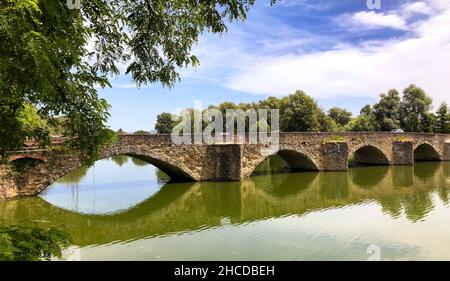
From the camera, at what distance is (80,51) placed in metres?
4.31

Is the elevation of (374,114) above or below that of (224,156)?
above

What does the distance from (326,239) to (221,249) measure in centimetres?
274

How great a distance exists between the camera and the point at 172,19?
514 centimetres

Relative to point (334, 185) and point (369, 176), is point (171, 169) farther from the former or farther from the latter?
point (369, 176)

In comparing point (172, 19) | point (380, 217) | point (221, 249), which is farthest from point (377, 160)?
point (172, 19)

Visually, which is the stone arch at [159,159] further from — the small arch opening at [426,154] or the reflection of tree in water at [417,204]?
the small arch opening at [426,154]

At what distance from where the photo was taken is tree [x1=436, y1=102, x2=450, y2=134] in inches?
1791

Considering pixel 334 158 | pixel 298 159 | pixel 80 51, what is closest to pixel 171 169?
pixel 298 159

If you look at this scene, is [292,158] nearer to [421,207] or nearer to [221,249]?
[421,207]

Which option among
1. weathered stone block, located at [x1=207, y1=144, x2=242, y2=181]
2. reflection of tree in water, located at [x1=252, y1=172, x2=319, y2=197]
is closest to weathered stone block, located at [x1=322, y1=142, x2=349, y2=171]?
reflection of tree in water, located at [x1=252, y1=172, x2=319, y2=197]

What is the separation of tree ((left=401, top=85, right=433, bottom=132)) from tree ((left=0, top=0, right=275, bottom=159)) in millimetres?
47002

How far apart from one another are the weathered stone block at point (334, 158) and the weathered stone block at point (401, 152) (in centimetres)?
690

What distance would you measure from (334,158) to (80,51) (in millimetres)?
23147

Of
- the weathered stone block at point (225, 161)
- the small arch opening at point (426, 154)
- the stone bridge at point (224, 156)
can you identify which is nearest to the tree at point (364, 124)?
the small arch opening at point (426, 154)
